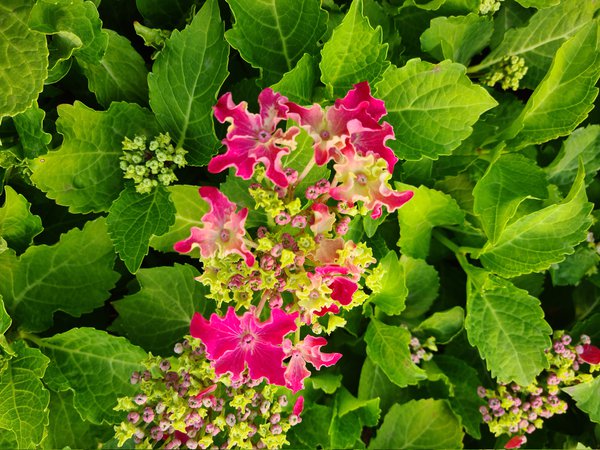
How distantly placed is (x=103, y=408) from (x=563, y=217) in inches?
38.7

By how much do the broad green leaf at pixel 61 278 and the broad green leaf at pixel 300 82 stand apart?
46cm

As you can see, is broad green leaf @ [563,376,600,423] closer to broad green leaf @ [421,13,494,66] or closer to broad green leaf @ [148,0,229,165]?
broad green leaf @ [421,13,494,66]

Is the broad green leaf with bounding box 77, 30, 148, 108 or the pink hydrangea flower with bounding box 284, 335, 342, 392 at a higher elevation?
the broad green leaf with bounding box 77, 30, 148, 108

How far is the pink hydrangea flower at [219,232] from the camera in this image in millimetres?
824

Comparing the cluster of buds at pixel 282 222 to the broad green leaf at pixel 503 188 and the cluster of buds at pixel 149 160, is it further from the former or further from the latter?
the broad green leaf at pixel 503 188

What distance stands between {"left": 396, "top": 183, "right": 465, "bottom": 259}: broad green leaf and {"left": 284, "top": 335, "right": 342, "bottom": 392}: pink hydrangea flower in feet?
1.13

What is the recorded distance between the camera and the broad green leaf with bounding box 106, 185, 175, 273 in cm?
99

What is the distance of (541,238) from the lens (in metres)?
1.17

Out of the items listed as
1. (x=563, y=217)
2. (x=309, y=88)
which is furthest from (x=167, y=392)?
(x=563, y=217)

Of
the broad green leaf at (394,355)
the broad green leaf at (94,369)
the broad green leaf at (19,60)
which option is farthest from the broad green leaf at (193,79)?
the broad green leaf at (394,355)

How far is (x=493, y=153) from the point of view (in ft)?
3.89

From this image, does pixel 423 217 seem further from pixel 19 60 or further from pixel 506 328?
pixel 19 60

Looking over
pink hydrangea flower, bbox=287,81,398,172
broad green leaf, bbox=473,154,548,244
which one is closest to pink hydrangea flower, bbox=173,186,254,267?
pink hydrangea flower, bbox=287,81,398,172

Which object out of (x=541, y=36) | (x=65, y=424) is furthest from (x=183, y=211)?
(x=541, y=36)
